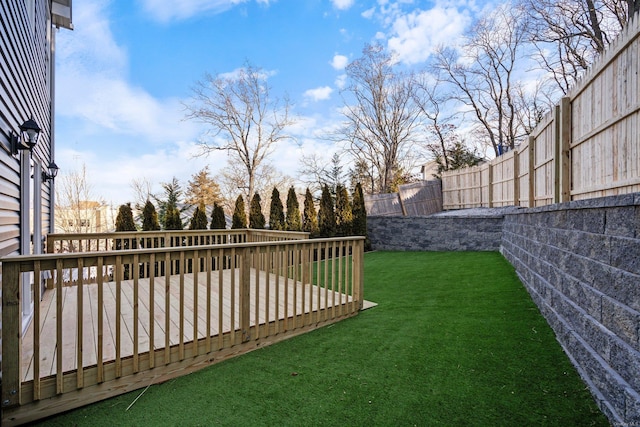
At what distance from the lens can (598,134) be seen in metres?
2.95

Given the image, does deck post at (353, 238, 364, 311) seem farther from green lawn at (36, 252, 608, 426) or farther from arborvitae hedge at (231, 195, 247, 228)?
arborvitae hedge at (231, 195, 247, 228)

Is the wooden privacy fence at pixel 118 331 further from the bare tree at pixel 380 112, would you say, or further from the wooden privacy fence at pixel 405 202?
the bare tree at pixel 380 112

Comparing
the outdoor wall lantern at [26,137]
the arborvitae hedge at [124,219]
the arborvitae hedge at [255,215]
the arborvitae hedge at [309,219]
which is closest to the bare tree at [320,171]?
the arborvitae hedge at [309,219]

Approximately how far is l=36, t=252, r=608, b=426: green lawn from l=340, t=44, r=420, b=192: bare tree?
53.6 feet

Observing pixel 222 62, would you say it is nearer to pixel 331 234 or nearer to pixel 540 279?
pixel 331 234

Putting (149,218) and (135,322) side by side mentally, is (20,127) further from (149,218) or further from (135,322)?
(149,218)

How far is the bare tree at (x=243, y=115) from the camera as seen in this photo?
18.0 m

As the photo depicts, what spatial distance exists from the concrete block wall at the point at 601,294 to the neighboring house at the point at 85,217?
14.8 m

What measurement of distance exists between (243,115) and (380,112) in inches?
317

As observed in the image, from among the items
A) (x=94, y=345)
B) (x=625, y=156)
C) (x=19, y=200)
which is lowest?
(x=94, y=345)

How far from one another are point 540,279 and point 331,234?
300 inches

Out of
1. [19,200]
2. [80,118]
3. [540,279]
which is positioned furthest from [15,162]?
[80,118]

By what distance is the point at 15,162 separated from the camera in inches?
138

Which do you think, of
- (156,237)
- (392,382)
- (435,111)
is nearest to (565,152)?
(392,382)
